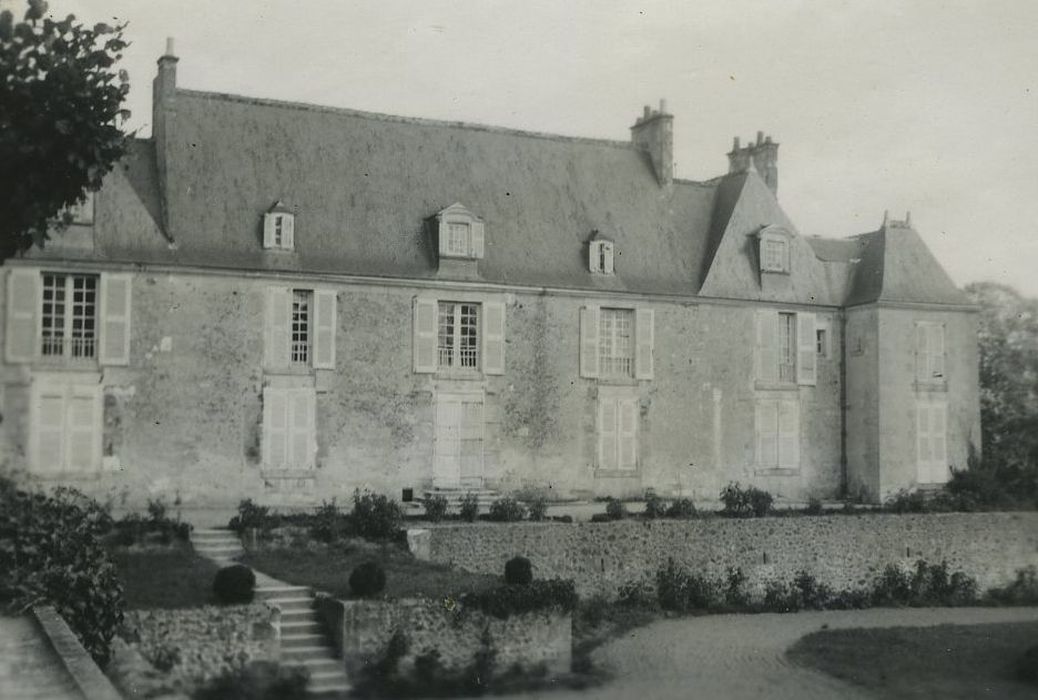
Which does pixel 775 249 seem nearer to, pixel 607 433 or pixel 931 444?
pixel 931 444

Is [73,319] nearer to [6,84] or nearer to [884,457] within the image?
[6,84]

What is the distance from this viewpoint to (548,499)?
87.8 ft

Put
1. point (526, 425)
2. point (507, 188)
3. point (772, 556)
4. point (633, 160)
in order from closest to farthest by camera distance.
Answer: point (772, 556) < point (526, 425) < point (507, 188) < point (633, 160)

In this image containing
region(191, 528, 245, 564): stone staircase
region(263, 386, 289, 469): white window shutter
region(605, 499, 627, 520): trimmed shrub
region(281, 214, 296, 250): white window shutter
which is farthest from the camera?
region(281, 214, 296, 250): white window shutter

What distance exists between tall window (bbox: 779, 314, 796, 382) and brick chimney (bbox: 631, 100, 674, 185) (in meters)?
4.81

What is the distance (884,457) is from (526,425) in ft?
30.6

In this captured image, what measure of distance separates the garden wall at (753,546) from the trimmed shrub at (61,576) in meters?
7.57

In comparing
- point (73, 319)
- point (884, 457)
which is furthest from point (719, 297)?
point (73, 319)

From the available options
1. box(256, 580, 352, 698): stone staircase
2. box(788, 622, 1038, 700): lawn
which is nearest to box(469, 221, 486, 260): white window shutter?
box(256, 580, 352, 698): stone staircase

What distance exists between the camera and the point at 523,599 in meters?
17.7

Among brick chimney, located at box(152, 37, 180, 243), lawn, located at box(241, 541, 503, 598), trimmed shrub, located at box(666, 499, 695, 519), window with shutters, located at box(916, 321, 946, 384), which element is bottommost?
lawn, located at box(241, 541, 503, 598)

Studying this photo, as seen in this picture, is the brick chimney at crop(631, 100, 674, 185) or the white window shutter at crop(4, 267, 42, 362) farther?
the brick chimney at crop(631, 100, 674, 185)

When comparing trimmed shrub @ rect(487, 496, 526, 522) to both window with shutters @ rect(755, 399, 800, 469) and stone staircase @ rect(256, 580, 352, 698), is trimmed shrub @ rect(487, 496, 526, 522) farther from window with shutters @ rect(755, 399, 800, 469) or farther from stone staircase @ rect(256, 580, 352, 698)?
window with shutters @ rect(755, 399, 800, 469)

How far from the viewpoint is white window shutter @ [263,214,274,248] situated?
25016 mm
